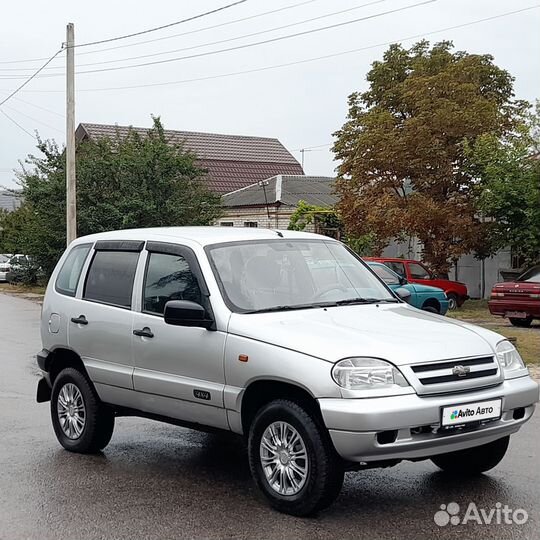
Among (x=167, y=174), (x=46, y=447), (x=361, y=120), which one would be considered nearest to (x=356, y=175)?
(x=361, y=120)

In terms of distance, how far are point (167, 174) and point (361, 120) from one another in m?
6.41

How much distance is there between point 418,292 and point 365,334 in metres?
15.3

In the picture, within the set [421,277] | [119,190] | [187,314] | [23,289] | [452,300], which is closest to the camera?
[187,314]

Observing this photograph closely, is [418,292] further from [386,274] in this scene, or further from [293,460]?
[293,460]

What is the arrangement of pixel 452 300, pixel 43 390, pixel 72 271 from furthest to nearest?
pixel 452 300, pixel 43 390, pixel 72 271

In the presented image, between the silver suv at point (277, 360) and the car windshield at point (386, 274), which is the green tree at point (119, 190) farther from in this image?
the silver suv at point (277, 360)

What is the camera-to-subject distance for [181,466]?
682 centimetres

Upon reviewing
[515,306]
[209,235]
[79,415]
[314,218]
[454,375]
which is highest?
[314,218]

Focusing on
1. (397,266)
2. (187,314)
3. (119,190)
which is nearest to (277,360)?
(187,314)

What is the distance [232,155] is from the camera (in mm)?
49719

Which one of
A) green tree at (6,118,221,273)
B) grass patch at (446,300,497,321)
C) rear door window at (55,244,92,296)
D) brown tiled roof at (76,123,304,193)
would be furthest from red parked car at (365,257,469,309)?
brown tiled roof at (76,123,304,193)

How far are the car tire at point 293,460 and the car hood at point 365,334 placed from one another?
0.41 meters

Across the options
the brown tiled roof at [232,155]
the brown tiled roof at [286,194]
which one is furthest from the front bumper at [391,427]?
the brown tiled roof at [232,155]

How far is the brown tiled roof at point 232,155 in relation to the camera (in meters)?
45.8
